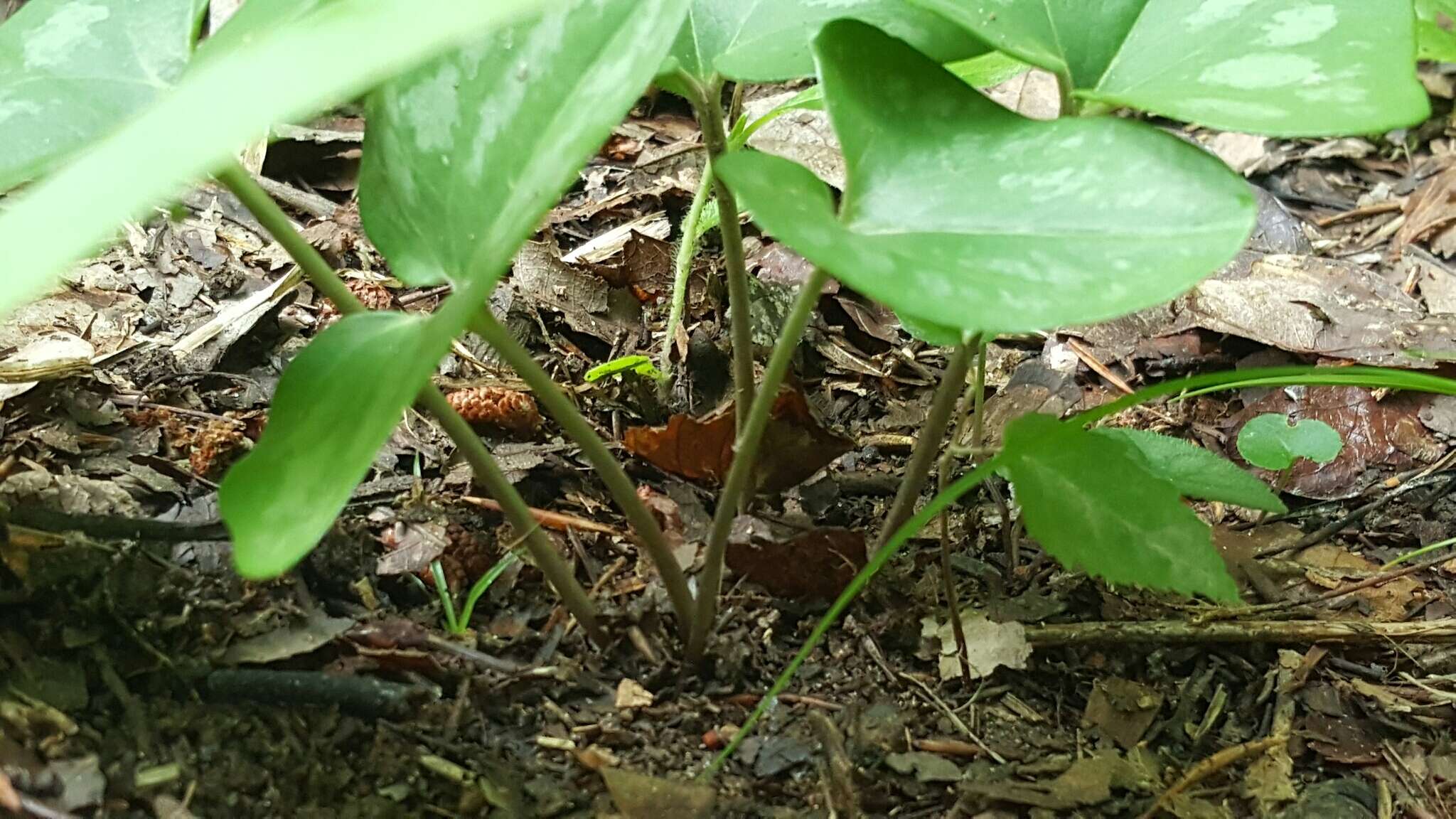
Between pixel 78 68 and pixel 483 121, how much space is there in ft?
1.08

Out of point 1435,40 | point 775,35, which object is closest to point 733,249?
point 775,35

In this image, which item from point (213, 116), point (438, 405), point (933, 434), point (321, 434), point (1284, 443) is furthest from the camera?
point (1284, 443)

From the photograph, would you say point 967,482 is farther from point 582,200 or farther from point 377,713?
point 582,200

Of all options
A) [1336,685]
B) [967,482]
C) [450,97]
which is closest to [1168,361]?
[1336,685]

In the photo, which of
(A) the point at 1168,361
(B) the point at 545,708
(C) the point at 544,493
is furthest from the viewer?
(A) the point at 1168,361

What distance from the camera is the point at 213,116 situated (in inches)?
13.9

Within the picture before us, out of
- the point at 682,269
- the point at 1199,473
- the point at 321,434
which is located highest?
the point at 321,434

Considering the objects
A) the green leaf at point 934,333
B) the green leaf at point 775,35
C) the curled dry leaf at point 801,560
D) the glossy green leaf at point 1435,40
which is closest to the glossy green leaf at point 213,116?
the green leaf at point 775,35

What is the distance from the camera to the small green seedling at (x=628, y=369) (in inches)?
43.8

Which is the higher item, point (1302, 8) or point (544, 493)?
point (1302, 8)

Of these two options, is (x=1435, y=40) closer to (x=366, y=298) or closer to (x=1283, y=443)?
(x=1283, y=443)

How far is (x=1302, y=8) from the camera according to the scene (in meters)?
0.69

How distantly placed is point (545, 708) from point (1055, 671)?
46 centimetres

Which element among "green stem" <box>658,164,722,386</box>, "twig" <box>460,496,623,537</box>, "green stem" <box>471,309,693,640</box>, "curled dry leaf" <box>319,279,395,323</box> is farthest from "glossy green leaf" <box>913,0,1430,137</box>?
"curled dry leaf" <box>319,279,395,323</box>
